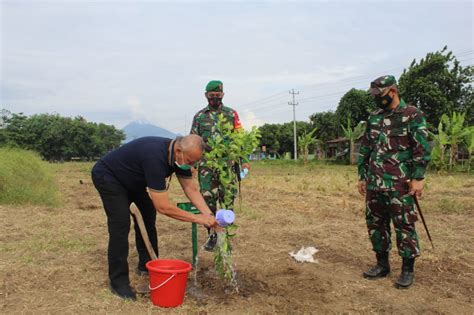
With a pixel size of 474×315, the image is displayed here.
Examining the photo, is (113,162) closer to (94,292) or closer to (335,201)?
(94,292)

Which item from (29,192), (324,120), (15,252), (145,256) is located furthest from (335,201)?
(324,120)

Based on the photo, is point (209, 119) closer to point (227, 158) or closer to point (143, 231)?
point (227, 158)

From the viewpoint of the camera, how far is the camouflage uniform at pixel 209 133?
4754 mm

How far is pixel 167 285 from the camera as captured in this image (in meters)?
3.32

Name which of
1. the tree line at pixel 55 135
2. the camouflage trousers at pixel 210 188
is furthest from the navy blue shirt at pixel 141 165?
the tree line at pixel 55 135

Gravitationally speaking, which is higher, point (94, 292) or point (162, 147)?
point (162, 147)

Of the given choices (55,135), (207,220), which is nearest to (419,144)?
(207,220)

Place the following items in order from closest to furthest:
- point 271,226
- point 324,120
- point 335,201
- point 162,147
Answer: point 162,147 < point 271,226 < point 335,201 < point 324,120

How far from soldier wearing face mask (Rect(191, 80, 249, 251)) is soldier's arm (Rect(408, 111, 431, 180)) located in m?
1.78

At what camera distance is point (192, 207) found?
379 cm

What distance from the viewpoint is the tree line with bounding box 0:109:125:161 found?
169ft

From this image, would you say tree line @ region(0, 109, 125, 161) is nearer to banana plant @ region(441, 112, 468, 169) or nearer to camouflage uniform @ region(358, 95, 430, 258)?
banana plant @ region(441, 112, 468, 169)

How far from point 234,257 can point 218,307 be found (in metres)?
1.43

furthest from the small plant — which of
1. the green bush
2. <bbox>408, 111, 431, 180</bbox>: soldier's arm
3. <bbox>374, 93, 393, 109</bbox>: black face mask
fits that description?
the green bush
